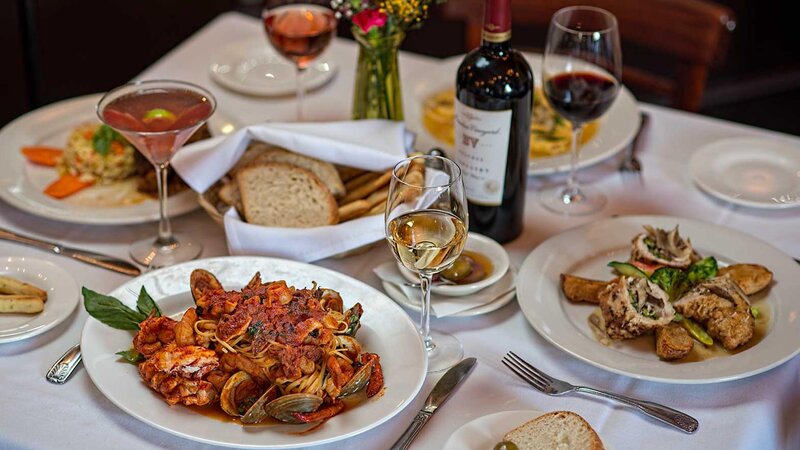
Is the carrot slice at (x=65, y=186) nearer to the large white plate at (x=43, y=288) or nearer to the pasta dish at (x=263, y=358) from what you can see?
the large white plate at (x=43, y=288)

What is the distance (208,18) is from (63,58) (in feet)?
3.30

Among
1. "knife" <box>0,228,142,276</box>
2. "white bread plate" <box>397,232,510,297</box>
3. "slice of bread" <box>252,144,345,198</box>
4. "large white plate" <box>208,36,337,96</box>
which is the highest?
"slice of bread" <box>252,144,345,198</box>

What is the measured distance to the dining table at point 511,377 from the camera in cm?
148

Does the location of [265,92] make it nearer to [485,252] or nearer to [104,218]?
[104,218]

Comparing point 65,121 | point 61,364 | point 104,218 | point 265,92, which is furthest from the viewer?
point 265,92

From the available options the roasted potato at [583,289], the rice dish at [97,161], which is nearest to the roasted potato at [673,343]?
the roasted potato at [583,289]

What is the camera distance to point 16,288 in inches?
69.2

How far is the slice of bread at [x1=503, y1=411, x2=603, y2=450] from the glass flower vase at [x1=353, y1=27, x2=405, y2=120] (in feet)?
3.44

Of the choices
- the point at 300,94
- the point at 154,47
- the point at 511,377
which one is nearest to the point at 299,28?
the point at 300,94

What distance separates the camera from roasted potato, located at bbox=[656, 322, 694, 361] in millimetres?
1592

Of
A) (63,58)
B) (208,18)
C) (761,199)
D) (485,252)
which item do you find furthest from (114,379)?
(208,18)

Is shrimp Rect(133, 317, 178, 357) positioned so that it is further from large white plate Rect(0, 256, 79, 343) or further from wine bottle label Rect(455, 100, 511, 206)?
wine bottle label Rect(455, 100, 511, 206)

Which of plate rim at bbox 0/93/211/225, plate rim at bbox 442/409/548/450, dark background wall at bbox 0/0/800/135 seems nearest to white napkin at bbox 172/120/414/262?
plate rim at bbox 0/93/211/225

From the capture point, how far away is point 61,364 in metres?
1.61
